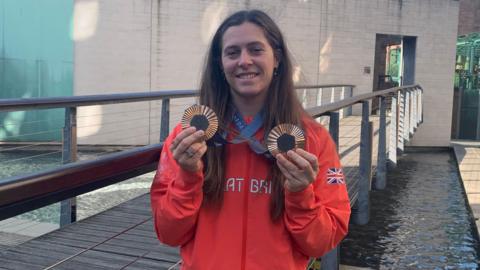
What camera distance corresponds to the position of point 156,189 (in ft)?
5.18

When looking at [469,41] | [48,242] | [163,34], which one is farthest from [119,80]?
[469,41]

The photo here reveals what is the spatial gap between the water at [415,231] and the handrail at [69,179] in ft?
13.6

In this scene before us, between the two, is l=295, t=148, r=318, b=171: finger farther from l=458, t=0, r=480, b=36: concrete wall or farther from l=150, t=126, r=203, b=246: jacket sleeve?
l=458, t=0, r=480, b=36: concrete wall

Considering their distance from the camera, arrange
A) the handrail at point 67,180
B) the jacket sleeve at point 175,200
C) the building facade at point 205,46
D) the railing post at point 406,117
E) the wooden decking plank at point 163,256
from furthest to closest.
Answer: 1. the building facade at point 205,46
2. the railing post at point 406,117
3. the wooden decking plank at point 163,256
4. the jacket sleeve at point 175,200
5. the handrail at point 67,180

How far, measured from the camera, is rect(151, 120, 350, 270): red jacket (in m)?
1.50

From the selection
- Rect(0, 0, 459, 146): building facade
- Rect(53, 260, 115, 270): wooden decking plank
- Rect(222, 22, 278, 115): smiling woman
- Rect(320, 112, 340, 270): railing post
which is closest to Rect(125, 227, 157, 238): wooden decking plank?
Rect(53, 260, 115, 270): wooden decking plank

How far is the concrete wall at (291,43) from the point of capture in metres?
13.8

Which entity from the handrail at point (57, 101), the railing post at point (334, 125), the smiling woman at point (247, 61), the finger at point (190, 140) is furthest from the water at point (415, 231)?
the finger at point (190, 140)

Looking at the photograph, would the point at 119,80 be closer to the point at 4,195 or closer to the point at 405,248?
the point at 405,248

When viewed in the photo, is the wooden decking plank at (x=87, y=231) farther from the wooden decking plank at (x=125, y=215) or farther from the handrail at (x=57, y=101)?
the handrail at (x=57, y=101)

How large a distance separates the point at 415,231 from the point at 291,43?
8.42 meters

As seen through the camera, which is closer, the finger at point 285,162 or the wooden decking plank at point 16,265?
the finger at point 285,162

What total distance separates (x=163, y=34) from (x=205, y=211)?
12.9 m

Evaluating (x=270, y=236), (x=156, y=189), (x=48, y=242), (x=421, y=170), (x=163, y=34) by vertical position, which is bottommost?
(x=421, y=170)
